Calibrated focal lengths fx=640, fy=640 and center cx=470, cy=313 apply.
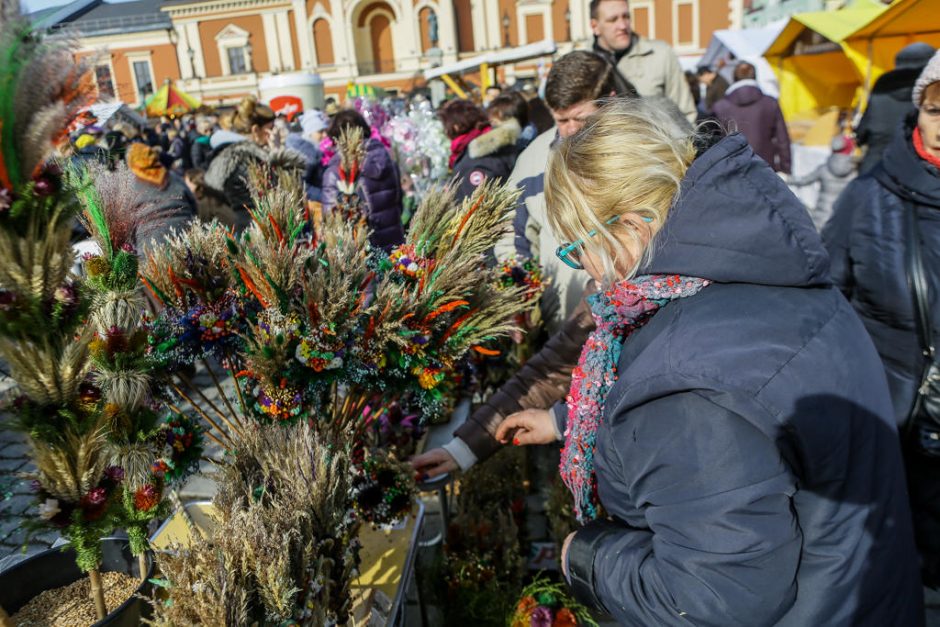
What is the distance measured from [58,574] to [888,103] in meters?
4.62

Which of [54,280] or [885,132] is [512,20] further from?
[54,280]

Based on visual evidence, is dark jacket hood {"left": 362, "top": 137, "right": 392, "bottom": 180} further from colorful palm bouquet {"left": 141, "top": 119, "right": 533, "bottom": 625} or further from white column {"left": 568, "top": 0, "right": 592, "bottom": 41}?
white column {"left": 568, "top": 0, "right": 592, "bottom": 41}

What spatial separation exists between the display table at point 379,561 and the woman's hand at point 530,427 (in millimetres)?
382

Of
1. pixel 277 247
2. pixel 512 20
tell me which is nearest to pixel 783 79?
pixel 277 247

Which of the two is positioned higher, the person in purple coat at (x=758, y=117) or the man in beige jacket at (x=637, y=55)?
the man in beige jacket at (x=637, y=55)

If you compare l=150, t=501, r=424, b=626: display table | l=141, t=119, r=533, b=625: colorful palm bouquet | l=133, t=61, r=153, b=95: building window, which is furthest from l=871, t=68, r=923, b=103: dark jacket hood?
l=133, t=61, r=153, b=95: building window

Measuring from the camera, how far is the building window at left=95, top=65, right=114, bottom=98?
117 cm

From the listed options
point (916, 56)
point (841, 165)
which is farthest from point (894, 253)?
point (841, 165)

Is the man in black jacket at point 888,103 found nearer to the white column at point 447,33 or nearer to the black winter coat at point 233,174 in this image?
the black winter coat at point 233,174

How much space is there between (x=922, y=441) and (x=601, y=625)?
1.23 metres

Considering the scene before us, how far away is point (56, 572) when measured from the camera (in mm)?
1548

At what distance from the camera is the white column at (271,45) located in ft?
135

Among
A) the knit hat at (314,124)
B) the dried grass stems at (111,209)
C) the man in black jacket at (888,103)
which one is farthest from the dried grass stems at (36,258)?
the knit hat at (314,124)

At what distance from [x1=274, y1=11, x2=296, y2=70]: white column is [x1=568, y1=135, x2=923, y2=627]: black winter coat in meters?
45.2
